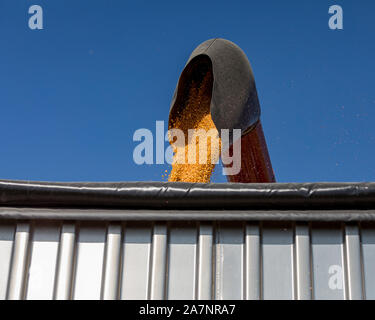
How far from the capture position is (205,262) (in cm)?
209

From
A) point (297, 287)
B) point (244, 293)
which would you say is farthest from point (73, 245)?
point (297, 287)

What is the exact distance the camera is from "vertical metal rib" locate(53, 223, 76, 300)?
2.10 metres

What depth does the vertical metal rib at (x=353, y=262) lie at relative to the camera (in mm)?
2047

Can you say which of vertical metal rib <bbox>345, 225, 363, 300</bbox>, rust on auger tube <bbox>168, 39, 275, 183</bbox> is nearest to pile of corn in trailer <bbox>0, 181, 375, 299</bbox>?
vertical metal rib <bbox>345, 225, 363, 300</bbox>

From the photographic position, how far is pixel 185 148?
5.63 meters

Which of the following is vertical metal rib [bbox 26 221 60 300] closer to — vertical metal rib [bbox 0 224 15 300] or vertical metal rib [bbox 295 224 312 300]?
vertical metal rib [bbox 0 224 15 300]

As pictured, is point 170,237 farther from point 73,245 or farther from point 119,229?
point 73,245

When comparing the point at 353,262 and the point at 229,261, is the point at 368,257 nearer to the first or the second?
the point at 353,262

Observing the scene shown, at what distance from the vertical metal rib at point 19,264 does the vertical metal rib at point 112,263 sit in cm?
34

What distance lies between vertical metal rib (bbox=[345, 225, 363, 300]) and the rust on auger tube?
2.78 meters

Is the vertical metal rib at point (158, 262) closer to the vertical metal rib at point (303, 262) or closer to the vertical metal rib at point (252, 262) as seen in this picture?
the vertical metal rib at point (252, 262)
